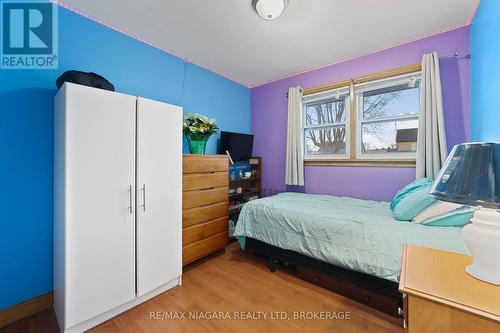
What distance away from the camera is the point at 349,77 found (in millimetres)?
2863

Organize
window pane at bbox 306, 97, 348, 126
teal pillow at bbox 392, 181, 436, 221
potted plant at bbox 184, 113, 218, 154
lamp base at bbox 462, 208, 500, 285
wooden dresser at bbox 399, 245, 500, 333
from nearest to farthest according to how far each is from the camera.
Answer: wooden dresser at bbox 399, 245, 500, 333, lamp base at bbox 462, 208, 500, 285, teal pillow at bbox 392, 181, 436, 221, potted plant at bbox 184, 113, 218, 154, window pane at bbox 306, 97, 348, 126

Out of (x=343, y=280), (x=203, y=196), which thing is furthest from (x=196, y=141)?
(x=343, y=280)

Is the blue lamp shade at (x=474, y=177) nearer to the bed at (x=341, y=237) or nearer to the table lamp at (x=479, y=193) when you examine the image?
the table lamp at (x=479, y=193)

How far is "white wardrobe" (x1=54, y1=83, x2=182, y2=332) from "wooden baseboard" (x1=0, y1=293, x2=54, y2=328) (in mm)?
206

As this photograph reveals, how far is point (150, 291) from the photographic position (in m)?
1.88

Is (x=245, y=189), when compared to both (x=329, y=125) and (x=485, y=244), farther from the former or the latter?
(x=485, y=244)

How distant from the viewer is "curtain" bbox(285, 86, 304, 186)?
3.25 metres

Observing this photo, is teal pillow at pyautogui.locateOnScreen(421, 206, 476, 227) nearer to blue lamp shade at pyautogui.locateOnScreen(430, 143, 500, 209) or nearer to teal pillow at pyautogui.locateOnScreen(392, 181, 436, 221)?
teal pillow at pyautogui.locateOnScreen(392, 181, 436, 221)

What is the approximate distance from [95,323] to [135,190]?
102 cm

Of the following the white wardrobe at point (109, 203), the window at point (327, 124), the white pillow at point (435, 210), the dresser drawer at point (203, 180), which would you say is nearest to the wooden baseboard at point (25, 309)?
the white wardrobe at point (109, 203)

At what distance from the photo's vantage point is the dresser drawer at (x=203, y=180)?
227cm

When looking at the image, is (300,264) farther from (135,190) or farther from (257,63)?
(257,63)

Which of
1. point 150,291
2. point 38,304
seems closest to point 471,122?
point 150,291

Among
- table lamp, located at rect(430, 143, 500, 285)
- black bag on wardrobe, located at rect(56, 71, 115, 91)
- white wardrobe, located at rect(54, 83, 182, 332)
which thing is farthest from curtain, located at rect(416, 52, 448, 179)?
black bag on wardrobe, located at rect(56, 71, 115, 91)
